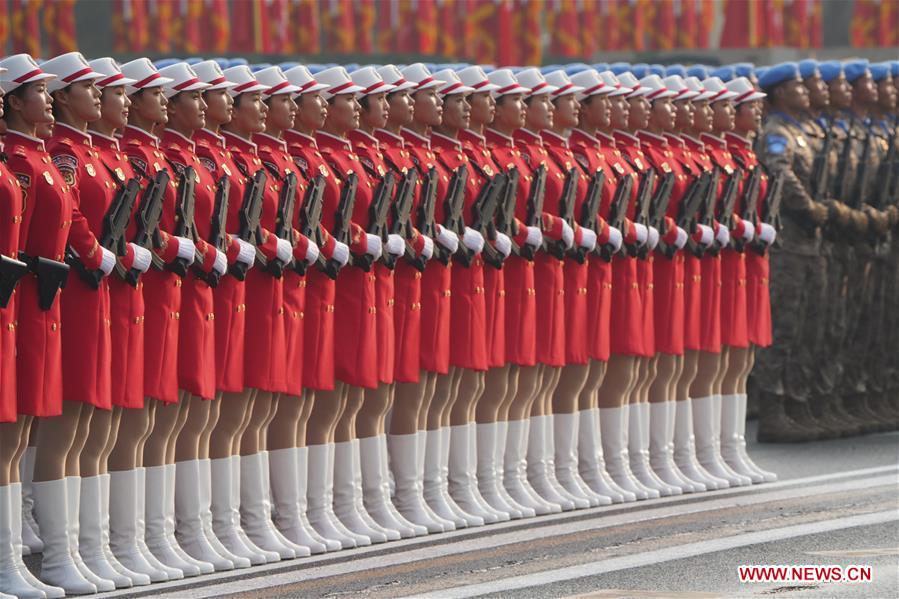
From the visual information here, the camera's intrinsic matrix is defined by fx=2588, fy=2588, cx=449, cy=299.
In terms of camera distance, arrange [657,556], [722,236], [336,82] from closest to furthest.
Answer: [657,556], [336,82], [722,236]

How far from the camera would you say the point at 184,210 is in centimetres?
1095

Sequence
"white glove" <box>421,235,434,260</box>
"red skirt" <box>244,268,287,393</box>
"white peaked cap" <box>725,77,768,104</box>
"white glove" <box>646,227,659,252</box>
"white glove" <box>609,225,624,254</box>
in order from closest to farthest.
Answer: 1. "red skirt" <box>244,268,287,393</box>
2. "white glove" <box>421,235,434,260</box>
3. "white glove" <box>609,225,624,254</box>
4. "white glove" <box>646,227,659,252</box>
5. "white peaked cap" <box>725,77,768,104</box>

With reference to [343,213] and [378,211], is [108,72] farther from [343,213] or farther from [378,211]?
[378,211]

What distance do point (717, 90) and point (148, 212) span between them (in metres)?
5.06

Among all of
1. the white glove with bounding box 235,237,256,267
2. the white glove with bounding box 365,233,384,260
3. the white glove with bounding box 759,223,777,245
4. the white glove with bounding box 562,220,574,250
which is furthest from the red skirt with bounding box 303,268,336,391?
the white glove with bounding box 759,223,777,245

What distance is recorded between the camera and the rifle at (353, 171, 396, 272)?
12125 millimetres

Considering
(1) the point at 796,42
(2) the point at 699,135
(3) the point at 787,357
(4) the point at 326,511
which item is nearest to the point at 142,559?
(4) the point at 326,511

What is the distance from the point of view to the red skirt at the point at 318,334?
12.0 meters

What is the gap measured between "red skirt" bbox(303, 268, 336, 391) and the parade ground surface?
0.82 m

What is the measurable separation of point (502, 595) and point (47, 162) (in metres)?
2.54

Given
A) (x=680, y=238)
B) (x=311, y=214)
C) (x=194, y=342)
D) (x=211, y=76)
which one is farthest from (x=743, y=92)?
(x=194, y=342)

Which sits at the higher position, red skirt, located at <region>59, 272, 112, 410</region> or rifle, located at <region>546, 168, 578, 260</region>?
rifle, located at <region>546, 168, 578, 260</region>

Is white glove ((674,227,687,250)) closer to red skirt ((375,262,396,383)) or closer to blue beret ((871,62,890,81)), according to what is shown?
red skirt ((375,262,396,383))

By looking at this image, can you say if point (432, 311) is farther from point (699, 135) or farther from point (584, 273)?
point (699, 135)
